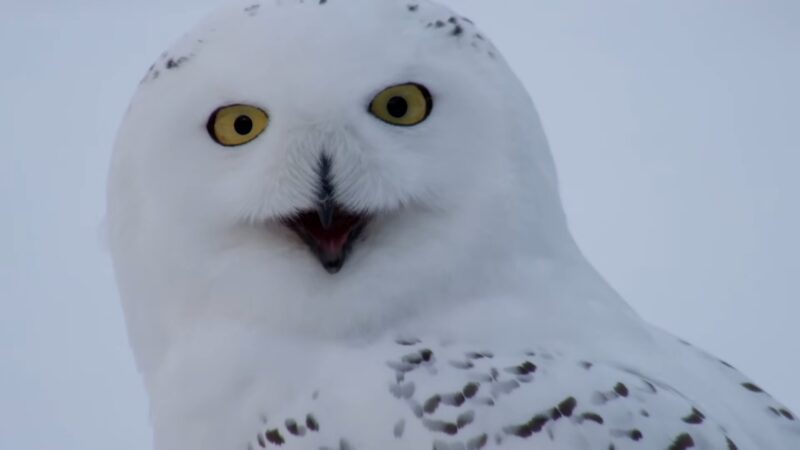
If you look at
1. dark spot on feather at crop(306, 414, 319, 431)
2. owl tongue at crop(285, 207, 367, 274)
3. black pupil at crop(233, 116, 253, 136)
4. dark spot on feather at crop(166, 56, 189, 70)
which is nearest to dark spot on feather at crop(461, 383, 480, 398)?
dark spot on feather at crop(306, 414, 319, 431)

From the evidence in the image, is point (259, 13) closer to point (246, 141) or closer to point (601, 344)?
point (246, 141)

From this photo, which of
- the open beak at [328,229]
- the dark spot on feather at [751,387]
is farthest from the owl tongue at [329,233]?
the dark spot on feather at [751,387]

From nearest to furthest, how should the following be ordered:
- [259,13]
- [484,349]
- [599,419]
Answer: [599,419], [484,349], [259,13]

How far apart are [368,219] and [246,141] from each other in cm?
26

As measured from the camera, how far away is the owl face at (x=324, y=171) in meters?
2.65

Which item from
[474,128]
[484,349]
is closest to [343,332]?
[484,349]

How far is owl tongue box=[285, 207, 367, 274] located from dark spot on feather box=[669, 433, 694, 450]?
0.67m

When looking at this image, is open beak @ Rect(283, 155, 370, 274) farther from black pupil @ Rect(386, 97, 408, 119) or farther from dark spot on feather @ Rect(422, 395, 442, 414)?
dark spot on feather @ Rect(422, 395, 442, 414)

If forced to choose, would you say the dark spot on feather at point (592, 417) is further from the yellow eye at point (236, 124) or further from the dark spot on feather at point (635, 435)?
the yellow eye at point (236, 124)

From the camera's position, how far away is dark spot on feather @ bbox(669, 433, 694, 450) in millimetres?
2412

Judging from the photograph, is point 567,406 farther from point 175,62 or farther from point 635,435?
point 175,62

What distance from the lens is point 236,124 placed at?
2.69 metres

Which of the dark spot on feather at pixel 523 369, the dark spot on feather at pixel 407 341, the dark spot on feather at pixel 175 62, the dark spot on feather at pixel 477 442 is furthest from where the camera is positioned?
the dark spot on feather at pixel 175 62

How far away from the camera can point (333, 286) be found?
105 inches
